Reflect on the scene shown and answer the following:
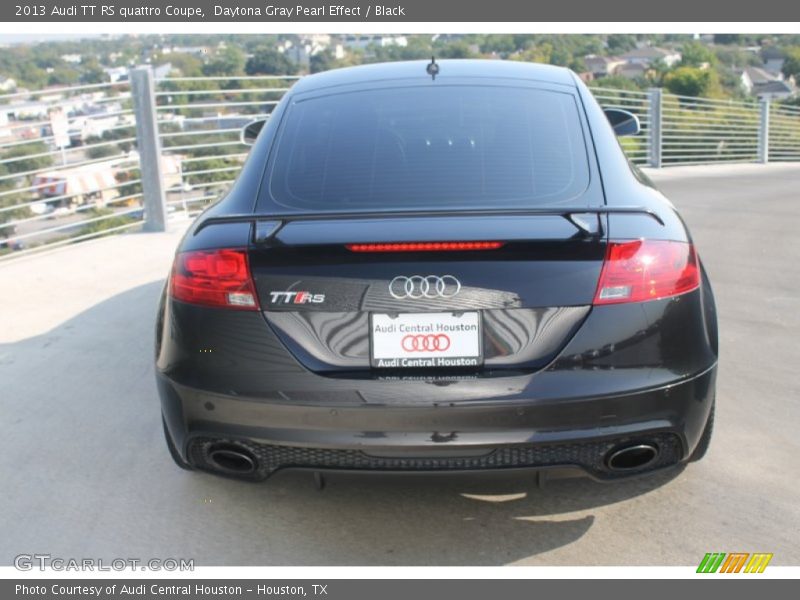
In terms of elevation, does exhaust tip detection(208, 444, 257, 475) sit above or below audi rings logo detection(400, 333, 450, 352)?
below

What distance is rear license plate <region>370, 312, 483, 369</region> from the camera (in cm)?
308

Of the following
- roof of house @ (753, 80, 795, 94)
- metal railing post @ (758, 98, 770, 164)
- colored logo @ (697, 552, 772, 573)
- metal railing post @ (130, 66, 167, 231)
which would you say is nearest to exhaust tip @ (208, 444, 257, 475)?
colored logo @ (697, 552, 772, 573)

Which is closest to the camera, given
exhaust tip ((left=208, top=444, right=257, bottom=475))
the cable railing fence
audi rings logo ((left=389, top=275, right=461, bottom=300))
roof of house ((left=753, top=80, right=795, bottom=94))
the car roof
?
audi rings logo ((left=389, top=275, right=461, bottom=300))

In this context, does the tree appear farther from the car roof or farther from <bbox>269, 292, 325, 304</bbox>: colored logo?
<bbox>269, 292, 325, 304</bbox>: colored logo

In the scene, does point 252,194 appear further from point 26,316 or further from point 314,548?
point 26,316

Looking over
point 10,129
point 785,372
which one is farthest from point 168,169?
point 785,372

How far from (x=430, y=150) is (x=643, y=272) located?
42.2 inches

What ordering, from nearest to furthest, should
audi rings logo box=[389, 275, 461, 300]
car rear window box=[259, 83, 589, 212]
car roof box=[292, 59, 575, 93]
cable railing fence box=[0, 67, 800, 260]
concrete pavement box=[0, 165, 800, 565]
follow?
→ audi rings logo box=[389, 275, 461, 300] < concrete pavement box=[0, 165, 800, 565] < car rear window box=[259, 83, 589, 212] < car roof box=[292, 59, 575, 93] < cable railing fence box=[0, 67, 800, 260]

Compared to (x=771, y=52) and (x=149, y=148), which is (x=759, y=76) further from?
(x=149, y=148)

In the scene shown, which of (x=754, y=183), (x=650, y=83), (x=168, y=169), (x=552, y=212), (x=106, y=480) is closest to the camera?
(x=552, y=212)

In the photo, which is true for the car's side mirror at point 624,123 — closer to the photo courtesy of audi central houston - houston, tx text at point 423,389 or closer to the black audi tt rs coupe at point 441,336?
the photo courtesy of audi central houston - houston, tx text at point 423,389

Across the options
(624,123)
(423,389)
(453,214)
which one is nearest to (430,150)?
(453,214)

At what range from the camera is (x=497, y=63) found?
4805 millimetres
